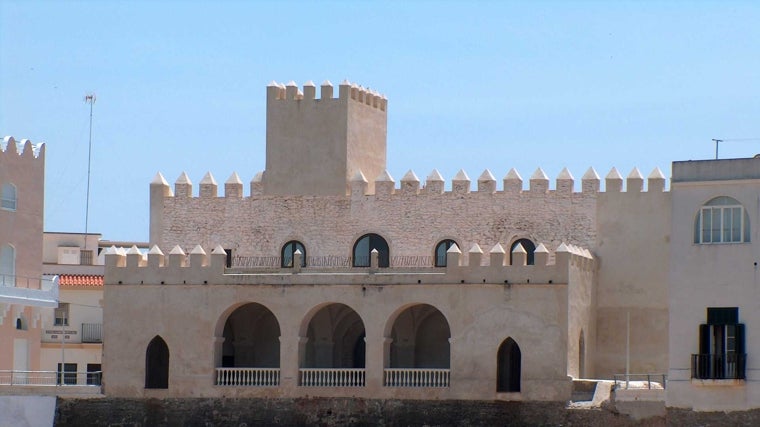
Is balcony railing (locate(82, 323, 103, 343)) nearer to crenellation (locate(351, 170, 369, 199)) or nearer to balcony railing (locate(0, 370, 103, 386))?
balcony railing (locate(0, 370, 103, 386))

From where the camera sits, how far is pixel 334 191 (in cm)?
5584

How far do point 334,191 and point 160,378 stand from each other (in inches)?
290

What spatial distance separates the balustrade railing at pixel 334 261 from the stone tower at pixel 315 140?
6.39 feet

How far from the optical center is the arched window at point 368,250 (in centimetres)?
5506

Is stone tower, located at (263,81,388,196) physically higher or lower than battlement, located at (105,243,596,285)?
higher

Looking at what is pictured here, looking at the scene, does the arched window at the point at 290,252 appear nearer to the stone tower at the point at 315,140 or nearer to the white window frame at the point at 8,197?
the stone tower at the point at 315,140

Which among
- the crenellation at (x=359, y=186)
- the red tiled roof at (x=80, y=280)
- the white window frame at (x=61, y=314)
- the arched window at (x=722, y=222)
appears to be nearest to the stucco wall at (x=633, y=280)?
the arched window at (x=722, y=222)

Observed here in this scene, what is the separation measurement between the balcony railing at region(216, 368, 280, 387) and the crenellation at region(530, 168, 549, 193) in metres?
8.62

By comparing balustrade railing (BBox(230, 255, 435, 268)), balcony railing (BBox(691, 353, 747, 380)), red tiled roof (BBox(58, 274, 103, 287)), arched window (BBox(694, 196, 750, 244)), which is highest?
arched window (BBox(694, 196, 750, 244))

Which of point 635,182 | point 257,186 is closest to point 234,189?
point 257,186

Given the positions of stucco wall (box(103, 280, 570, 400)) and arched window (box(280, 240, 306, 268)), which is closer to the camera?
stucco wall (box(103, 280, 570, 400))

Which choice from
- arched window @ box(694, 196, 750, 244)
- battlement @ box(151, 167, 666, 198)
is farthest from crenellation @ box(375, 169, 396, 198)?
arched window @ box(694, 196, 750, 244)

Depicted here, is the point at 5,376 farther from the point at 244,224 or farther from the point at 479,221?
the point at 479,221

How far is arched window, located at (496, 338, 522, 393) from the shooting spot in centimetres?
5016
